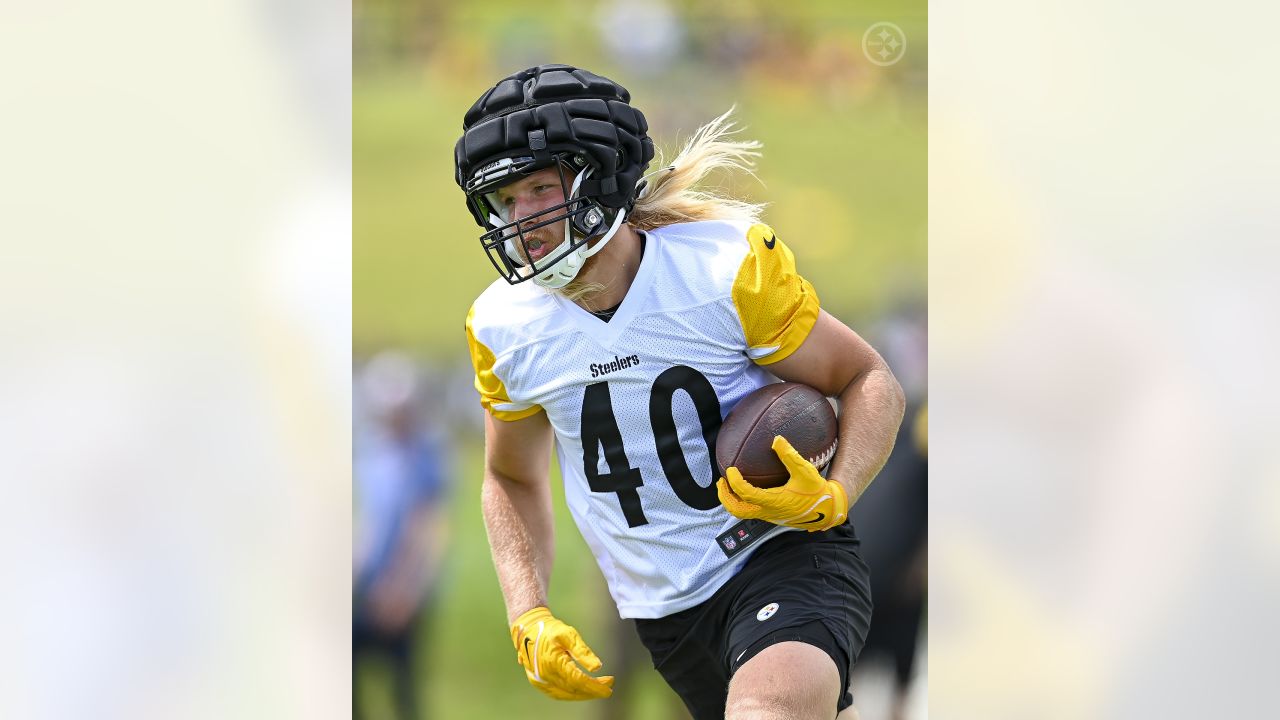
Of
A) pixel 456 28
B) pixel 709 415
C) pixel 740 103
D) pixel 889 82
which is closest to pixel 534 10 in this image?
pixel 456 28

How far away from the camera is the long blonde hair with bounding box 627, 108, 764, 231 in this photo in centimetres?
357

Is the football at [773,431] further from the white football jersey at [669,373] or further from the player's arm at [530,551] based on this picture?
the player's arm at [530,551]

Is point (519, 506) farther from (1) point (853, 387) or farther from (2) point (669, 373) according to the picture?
(1) point (853, 387)

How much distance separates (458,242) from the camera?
6031mm

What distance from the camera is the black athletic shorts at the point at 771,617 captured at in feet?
Result: 10.1

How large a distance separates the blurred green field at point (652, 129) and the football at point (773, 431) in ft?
8.44

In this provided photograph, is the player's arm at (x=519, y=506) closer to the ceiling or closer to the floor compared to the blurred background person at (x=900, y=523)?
closer to the ceiling

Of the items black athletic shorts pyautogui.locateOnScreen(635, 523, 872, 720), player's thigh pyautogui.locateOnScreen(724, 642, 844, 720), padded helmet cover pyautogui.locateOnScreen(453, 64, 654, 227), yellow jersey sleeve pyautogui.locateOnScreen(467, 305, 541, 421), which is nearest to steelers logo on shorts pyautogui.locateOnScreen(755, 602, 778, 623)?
black athletic shorts pyautogui.locateOnScreen(635, 523, 872, 720)

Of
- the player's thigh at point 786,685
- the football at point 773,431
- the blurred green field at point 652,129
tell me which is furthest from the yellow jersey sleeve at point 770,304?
Answer: the blurred green field at point 652,129

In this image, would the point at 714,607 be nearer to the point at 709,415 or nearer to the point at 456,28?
the point at 709,415

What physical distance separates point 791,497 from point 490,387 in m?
0.96

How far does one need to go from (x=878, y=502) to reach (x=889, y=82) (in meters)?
1.99

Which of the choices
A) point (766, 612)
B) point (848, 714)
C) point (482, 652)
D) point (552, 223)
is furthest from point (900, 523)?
point (552, 223)
